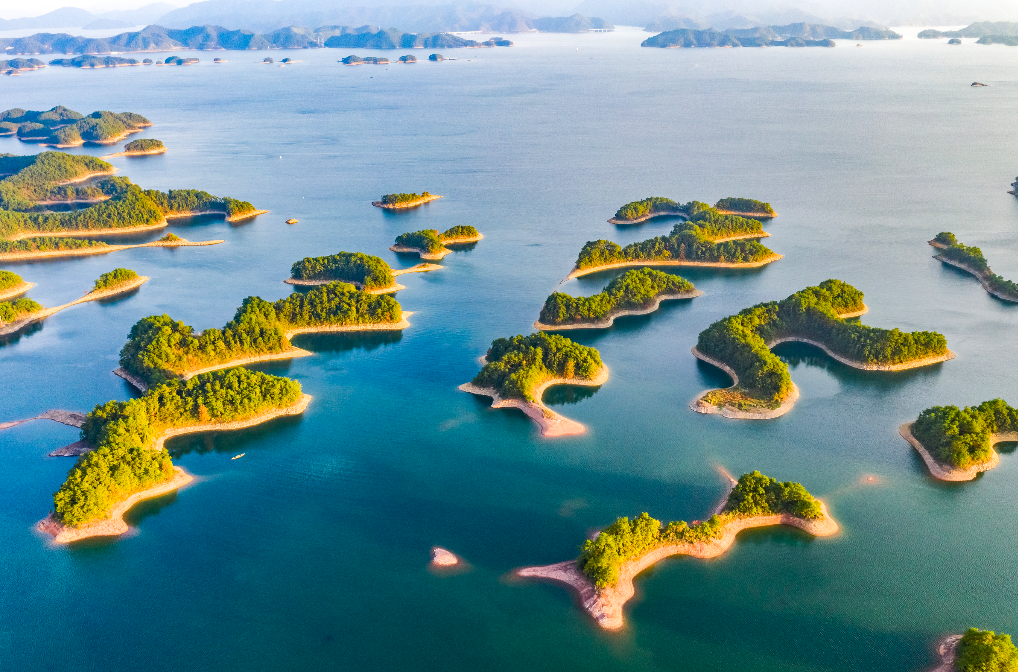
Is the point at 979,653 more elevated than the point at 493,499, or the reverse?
the point at 979,653

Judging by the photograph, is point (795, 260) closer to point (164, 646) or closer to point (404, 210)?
point (404, 210)

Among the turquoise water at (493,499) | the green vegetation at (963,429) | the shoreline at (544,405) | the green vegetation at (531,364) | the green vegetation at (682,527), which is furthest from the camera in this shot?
the green vegetation at (531,364)

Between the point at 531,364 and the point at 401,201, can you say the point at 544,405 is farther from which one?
the point at 401,201

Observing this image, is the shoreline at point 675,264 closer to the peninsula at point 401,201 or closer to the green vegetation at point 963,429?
the green vegetation at point 963,429

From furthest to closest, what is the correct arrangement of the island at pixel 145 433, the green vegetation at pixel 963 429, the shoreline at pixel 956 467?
the green vegetation at pixel 963 429
the shoreline at pixel 956 467
the island at pixel 145 433

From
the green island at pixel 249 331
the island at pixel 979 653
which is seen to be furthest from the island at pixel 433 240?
the island at pixel 979 653

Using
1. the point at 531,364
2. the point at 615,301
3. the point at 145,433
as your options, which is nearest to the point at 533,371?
the point at 531,364

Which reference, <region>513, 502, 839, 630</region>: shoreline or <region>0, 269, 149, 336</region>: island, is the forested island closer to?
<region>513, 502, 839, 630</region>: shoreline
